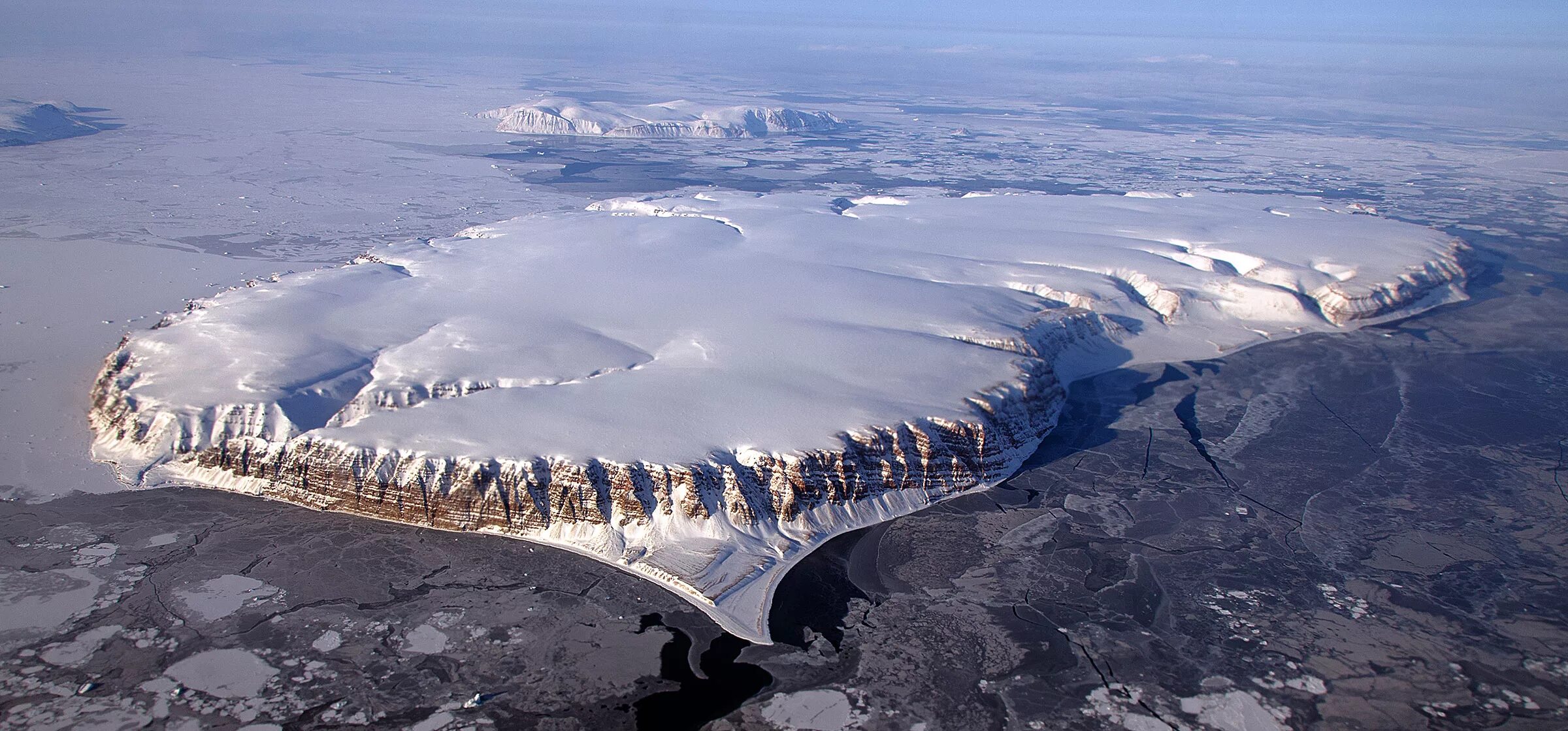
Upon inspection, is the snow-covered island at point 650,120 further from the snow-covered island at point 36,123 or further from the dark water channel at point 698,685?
the dark water channel at point 698,685

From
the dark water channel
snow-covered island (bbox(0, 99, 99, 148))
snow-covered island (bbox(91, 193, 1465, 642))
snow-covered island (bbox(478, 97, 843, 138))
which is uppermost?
snow-covered island (bbox(478, 97, 843, 138))

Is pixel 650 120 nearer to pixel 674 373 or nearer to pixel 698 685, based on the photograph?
pixel 674 373

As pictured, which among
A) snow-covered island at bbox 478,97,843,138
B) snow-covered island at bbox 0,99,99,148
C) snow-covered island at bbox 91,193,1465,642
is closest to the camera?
snow-covered island at bbox 91,193,1465,642

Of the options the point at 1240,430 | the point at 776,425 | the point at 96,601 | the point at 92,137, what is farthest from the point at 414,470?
the point at 92,137

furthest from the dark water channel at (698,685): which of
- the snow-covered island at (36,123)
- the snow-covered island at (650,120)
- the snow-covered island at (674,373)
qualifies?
the snow-covered island at (650,120)

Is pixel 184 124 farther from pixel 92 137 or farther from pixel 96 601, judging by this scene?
pixel 96 601

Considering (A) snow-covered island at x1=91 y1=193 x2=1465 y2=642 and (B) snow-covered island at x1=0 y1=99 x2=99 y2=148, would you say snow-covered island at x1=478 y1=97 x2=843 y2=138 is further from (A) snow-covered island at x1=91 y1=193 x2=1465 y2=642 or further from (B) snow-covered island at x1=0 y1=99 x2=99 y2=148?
(A) snow-covered island at x1=91 y1=193 x2=1465 y2=642

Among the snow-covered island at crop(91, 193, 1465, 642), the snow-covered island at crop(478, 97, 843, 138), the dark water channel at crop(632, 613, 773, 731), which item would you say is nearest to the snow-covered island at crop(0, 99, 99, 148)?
the snow-covered island at crop(478, 97, 843, 138)
